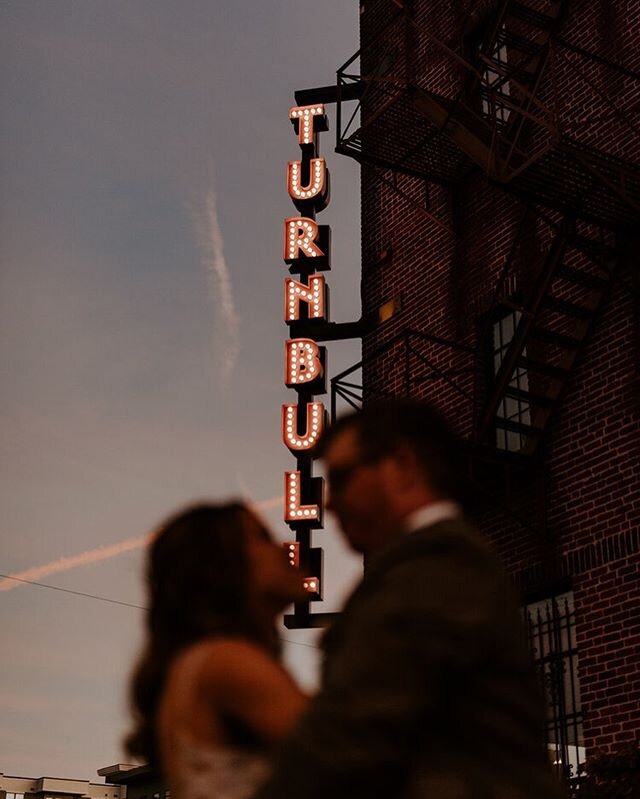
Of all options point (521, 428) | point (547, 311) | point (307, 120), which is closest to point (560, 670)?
point (521, 428)

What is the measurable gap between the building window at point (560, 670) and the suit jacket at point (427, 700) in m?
9.74

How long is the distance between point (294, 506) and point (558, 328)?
6.02m

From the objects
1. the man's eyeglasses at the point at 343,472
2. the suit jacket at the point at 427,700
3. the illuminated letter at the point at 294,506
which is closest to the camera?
the suit jacket at the point at 427,700

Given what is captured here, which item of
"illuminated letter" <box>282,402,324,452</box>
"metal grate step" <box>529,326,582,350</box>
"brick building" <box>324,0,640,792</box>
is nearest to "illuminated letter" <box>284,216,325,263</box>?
"illuminated letter" <box>282,402,324,452</box>

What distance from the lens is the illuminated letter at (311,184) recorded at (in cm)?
1948

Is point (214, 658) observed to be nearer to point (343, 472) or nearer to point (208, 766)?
point (208, 766)

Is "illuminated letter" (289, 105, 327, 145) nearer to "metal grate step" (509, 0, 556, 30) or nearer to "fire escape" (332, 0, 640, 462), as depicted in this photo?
"fire escape" (332, 0, 640, 462)

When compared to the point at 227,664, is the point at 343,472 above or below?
above

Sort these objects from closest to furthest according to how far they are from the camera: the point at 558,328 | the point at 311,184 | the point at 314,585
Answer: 1. the point at 558,328
2. the point at 314,585
3. the point at 311,184

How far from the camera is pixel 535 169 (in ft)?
38.2

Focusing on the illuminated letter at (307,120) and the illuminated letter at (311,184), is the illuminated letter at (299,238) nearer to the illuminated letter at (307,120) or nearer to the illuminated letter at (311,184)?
the illuminated letter at (311,184)

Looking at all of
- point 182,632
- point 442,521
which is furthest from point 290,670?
point 442,521

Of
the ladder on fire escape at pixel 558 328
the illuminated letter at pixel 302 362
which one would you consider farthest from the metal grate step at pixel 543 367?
the illuminated letter at pixel 302 362

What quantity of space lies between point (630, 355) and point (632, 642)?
9.93 ft
